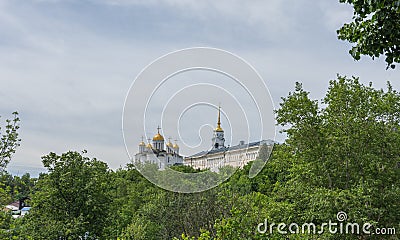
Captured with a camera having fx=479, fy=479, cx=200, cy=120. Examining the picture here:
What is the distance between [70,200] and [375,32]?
18629 mm

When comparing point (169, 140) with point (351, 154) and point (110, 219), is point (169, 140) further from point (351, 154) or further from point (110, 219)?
point (110, 219)

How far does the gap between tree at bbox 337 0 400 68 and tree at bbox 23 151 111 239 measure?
16854 millimetres

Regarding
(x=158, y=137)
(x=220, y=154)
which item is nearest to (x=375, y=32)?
(x=158, y=137)

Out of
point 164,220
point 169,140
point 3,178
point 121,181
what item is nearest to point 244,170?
point 121,181

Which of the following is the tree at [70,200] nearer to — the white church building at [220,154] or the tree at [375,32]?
the white church building at [220,154]

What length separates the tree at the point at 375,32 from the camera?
5266 mm

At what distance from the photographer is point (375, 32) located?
5496mm

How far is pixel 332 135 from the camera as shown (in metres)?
17.3

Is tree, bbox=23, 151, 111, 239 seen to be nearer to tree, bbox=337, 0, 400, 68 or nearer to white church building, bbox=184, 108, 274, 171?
white church building, bbox=184, 108, 274, 171

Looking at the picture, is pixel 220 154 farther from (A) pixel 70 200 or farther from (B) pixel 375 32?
(B) pixel 375 32

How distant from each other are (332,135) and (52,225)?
12.0 metres

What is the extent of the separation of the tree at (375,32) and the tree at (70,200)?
1685 centimetres

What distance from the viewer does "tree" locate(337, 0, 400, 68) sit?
17.3 ft

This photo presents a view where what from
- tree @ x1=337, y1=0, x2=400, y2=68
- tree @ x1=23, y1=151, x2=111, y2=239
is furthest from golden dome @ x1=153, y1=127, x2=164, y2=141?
tree @ x1=337, y1=0, x2=400, y2=68
